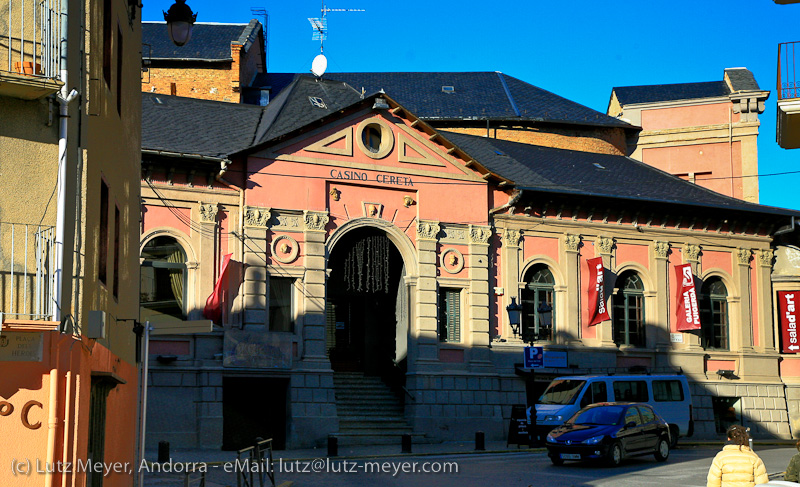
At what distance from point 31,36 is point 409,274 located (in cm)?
2123

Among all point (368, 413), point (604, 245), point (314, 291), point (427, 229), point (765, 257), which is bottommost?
point (368, 413)

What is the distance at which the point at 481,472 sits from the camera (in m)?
20.8

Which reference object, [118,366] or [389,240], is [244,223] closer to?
[389,240]

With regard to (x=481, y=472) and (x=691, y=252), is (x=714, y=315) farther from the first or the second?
(x=481, y=472)

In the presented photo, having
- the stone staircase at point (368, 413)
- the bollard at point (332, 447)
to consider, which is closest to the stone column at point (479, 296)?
the stone staircase at point (368, 413)

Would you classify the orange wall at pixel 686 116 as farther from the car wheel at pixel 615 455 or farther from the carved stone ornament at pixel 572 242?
the car wheel at pixel 615 455

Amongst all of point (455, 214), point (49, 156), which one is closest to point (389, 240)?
point (455, 214)

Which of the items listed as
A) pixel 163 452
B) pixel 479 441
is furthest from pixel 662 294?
pixel 163 452

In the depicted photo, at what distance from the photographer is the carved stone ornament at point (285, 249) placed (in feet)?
96.2

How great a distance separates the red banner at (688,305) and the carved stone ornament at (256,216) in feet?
48.3

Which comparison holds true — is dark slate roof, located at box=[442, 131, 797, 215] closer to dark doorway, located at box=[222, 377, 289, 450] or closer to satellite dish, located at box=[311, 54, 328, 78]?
satellite dish, located at box=[311, 54, 328, 78]

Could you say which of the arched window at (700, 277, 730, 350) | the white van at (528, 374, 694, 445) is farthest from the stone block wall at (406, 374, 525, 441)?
the arched window at (700, 277, 730, 350)

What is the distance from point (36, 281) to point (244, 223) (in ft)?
61.3

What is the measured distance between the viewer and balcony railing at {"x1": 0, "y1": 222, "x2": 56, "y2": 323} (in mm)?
10203
